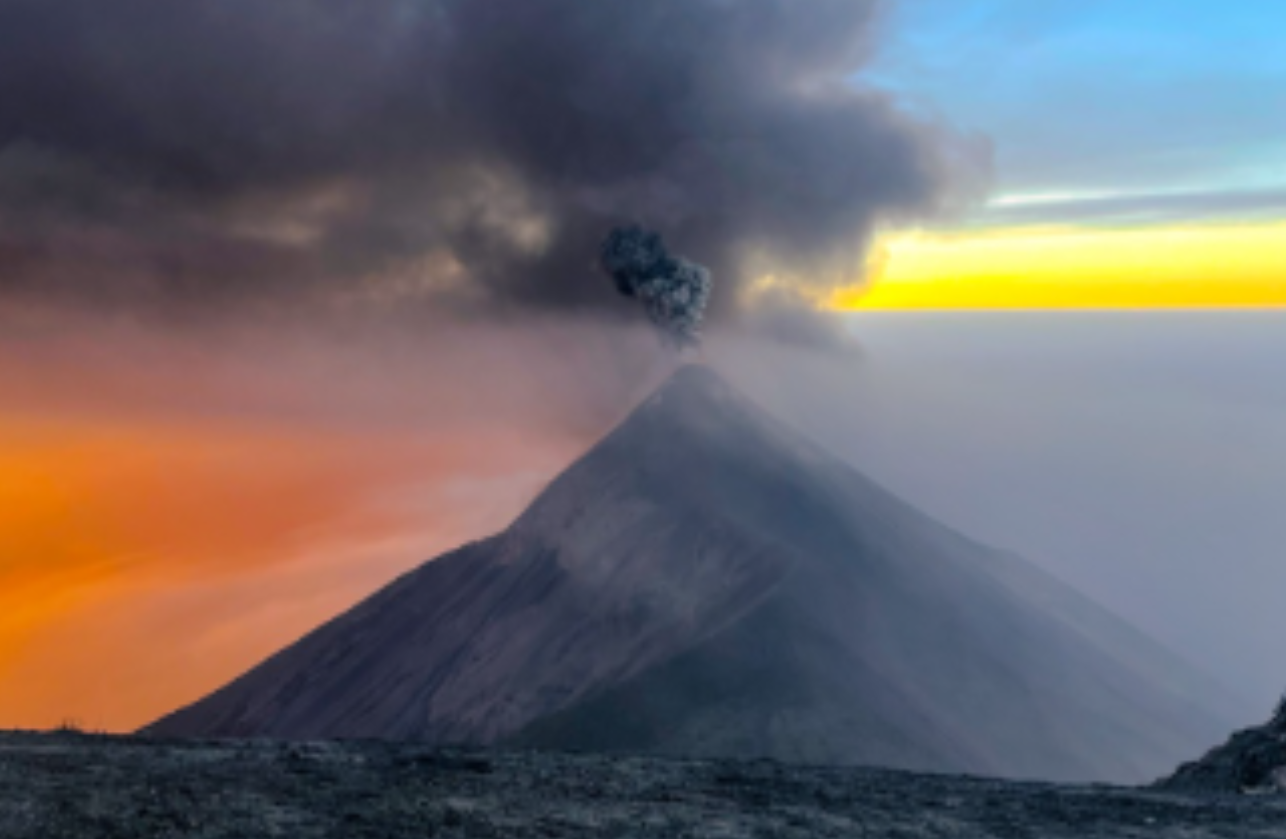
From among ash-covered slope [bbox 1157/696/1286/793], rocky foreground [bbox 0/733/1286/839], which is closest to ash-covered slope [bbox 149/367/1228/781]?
ash-covered slope [bbox 1157/696/1286/793]

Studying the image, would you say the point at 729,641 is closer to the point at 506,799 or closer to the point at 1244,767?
the point at 1244,767

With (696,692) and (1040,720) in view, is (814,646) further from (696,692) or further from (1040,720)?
(1040,720)

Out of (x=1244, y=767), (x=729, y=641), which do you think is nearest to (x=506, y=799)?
(x=1244, y=767)

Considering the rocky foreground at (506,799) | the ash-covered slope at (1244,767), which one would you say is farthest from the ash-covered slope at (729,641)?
the rocky foreground at (506,799)

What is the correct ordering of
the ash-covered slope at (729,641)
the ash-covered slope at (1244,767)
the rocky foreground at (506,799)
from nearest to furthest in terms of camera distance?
the rocky foreground at (506,799) < the ash-covered slope at (1244,767) < the ash-covered slope at (729,641)

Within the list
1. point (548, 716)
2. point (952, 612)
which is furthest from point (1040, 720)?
point (548, 716)

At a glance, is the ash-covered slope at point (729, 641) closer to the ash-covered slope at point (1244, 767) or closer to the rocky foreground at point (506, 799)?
the ash-covered slope at point (1244, 767)

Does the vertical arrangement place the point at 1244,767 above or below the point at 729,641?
below
